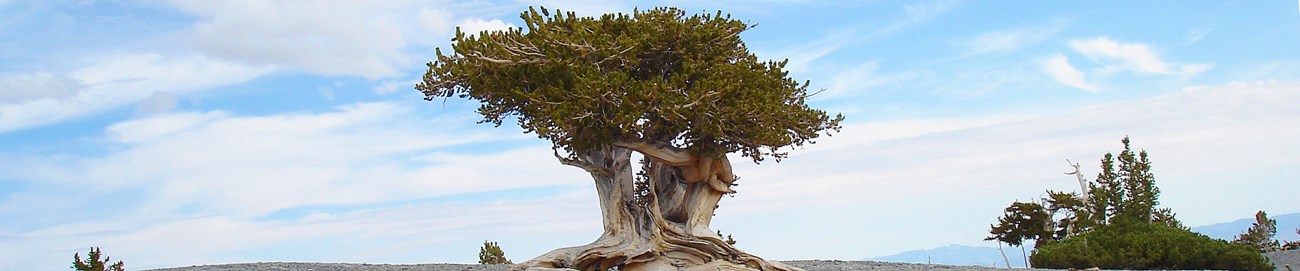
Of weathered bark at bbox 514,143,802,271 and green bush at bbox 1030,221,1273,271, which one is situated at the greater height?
weathered bark at bbox 514,143,802,271

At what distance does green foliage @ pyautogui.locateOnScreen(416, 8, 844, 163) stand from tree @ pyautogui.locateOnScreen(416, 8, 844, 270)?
0.02 m

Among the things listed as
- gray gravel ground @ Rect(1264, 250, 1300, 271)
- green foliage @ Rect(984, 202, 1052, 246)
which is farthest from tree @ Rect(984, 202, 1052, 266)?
gray gravel ground @ Rect(1264, 250, 1300, 271)

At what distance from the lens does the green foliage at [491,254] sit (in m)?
24.5

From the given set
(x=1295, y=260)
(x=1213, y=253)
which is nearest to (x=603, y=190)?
Result: (x=1213, y=253)

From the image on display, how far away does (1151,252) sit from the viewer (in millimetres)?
25703

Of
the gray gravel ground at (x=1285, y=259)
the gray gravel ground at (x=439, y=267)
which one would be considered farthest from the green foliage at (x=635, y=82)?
the gray gravel ground at (x=1285, y=259)

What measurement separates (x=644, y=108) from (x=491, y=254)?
11104 mm

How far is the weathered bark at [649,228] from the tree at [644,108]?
0.07 ft

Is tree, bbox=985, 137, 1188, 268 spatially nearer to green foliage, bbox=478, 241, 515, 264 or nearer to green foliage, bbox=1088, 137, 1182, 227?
green foliage, bbox=1088, 137, 1182, 227

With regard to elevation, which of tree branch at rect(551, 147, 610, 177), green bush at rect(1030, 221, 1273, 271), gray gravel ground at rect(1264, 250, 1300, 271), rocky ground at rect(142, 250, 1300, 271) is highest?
tree branch at rect(551, 147, 610, 177)

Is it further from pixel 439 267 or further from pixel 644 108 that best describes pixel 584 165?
pixel 439 267

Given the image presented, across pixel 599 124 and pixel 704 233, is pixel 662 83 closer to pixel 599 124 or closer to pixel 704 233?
pixel 599 124

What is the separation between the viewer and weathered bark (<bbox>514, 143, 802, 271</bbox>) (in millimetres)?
16453

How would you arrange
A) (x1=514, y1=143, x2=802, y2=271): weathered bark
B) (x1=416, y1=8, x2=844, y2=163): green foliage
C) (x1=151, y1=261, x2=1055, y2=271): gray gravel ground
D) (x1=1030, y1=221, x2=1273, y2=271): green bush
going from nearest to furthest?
(x1=416, y1=8, x2=844, y2=163): green foliage < (x1=514, y1=143, x2=802, y2=271): weathered bark < (x1=151, y1=261, x2=1055, y2=271): gray gravel ground < (x1=1030, y1=221, x2=1273, y2=271): green bush
